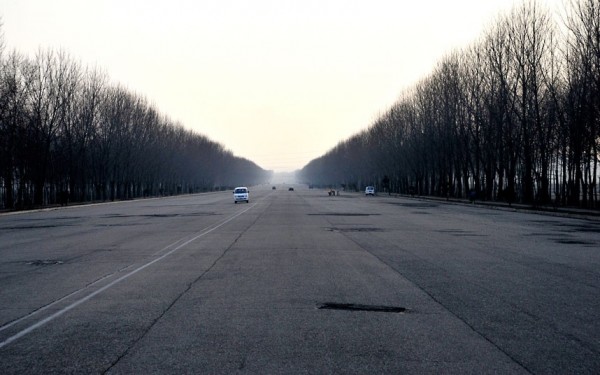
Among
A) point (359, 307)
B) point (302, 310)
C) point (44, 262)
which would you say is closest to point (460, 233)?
point (359, 307)

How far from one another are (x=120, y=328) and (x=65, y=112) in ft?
177

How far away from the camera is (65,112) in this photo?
54000 mm

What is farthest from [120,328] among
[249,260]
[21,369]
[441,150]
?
[441,150]

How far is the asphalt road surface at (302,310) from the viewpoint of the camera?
4.82 metres

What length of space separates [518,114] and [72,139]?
4705 cm

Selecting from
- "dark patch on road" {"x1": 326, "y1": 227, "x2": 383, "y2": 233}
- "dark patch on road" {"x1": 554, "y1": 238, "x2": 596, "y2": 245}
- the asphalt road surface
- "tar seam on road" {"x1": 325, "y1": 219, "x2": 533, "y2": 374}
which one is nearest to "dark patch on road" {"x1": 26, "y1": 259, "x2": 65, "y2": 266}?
the asphalt road surface

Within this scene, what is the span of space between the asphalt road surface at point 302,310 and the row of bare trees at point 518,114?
28.3m

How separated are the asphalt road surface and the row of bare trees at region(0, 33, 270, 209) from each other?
36.5 meters

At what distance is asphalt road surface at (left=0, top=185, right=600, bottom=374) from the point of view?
190 inches

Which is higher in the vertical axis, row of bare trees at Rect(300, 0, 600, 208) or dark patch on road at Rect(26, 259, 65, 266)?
row of bare trees at Rect(300, 0, 600, 208)

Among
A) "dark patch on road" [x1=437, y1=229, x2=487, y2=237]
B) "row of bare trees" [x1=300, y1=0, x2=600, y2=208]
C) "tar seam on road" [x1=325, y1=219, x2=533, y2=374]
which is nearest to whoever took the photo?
"tar seam on road" [x1=325, y1=219, x2=533, y2=374]

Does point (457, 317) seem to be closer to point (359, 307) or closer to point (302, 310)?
point (359, 307)

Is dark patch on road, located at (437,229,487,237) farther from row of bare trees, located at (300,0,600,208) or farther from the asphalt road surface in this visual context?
row of bare trees, located at (300,0,600,208)

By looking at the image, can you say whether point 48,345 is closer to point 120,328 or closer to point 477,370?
point 120,328
